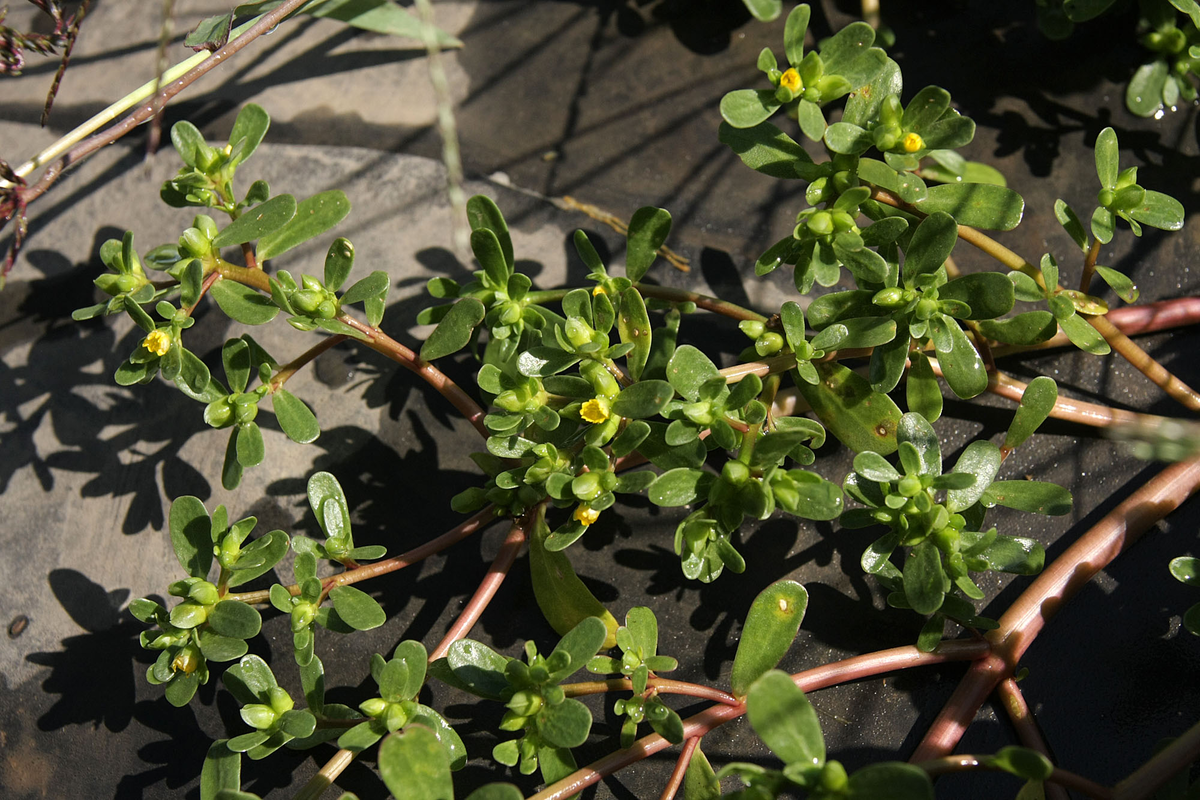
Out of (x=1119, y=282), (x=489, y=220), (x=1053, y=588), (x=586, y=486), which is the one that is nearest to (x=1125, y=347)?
(x=1119, y=282)

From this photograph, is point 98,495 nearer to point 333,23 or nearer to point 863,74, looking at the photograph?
point 333,23

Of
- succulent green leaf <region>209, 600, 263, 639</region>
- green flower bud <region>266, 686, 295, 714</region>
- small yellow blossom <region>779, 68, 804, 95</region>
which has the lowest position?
green flower bud <region>266, 686, 295, 714</region>

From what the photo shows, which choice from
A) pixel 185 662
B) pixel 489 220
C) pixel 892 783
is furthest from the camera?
pixel 489 220

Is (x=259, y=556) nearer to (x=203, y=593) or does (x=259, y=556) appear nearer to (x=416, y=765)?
(x=203, y=593)

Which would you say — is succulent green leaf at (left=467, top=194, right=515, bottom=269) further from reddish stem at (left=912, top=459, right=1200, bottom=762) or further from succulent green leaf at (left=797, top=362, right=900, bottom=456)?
reddish stem at (left=912, top=459, right=1200, bottom=762)

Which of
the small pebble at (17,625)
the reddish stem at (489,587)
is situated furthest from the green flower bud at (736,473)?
the small pebble at (17,625)

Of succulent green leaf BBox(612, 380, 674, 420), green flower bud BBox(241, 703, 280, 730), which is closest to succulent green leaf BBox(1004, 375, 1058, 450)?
succulent green leaf BBox(612, 380, 674, 420)
